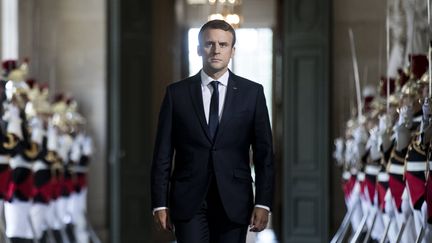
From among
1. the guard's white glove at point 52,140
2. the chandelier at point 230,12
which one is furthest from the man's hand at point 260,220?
the chandelier at point 230,12

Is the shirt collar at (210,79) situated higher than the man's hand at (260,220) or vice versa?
the shirt collar at (210,79)

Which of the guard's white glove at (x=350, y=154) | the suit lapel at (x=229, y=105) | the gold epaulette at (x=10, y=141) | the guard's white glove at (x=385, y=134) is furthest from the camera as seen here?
the guard's white glove at (x=350, y=154)

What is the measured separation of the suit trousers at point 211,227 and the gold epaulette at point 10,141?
5.02 metres

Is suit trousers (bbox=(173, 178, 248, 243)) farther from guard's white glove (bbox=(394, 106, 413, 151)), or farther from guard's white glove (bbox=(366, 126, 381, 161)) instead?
guard's white glove (bbox=(366, 126, 381, 161))

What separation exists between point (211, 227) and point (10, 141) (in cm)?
537

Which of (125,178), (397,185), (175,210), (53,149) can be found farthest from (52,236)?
(175,210)

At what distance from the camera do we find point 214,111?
591cm

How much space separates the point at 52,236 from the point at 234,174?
959 cm

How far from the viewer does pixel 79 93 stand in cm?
1988

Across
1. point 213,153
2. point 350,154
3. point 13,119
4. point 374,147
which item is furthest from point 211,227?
point 350,154

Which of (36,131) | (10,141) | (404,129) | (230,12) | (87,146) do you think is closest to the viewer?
(404,129)

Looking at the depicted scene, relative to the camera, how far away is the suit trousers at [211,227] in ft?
18.8

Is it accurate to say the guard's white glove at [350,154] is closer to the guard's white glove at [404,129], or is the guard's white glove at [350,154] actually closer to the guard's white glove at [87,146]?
the guard's white glove at [404,129]

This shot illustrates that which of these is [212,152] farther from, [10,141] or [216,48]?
[10,141]
